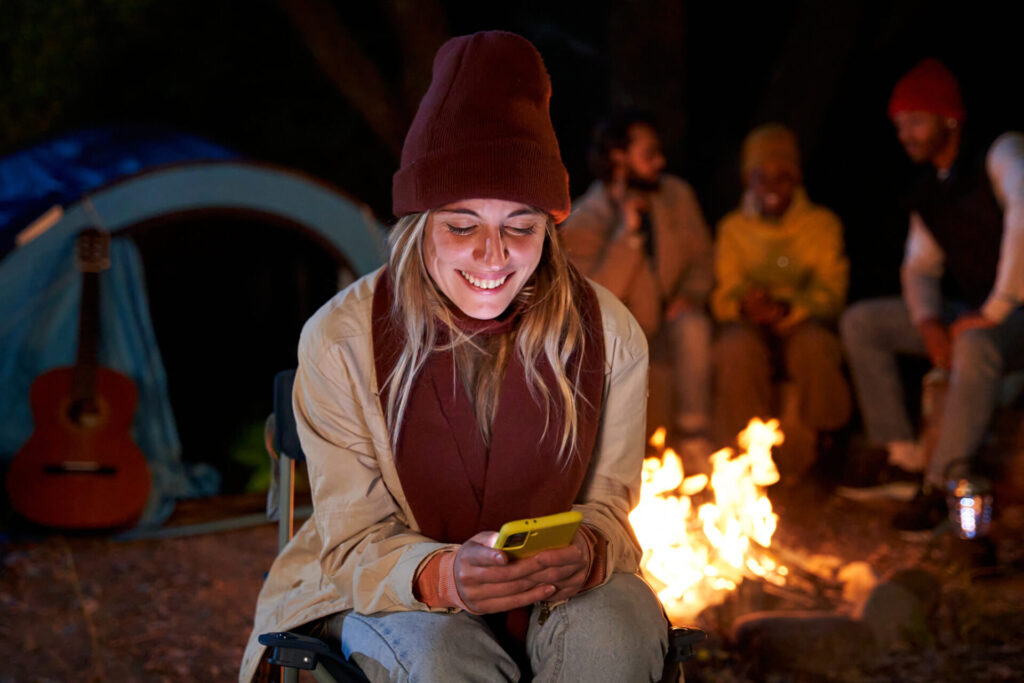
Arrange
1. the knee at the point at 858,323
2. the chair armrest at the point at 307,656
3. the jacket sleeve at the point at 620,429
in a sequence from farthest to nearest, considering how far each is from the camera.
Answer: the knee at the point at 858,323, the jacket sleeve at the point at 620,429, the chair armrest at the point at 307,656

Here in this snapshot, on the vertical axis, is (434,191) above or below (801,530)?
above

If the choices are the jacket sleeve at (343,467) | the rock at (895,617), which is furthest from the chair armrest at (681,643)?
the rock at (895,617)

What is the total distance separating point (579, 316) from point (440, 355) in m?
0.33

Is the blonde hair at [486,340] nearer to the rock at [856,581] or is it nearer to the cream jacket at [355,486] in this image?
the cream jacket at [355,486]

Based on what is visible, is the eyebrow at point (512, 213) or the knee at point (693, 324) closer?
the eyebrow at point (512, 213)

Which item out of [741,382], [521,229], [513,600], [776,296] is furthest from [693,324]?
[513,600]

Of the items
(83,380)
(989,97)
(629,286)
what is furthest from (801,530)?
(989,97)

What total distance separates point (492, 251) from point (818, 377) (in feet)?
10.3

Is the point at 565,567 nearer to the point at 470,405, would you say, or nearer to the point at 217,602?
the point at 470,405

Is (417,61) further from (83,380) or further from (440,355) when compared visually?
(440,355)

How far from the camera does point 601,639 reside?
1821mm

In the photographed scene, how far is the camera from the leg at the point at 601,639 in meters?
1.81

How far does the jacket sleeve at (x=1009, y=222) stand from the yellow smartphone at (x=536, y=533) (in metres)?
3.43

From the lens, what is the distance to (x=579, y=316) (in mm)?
2145
